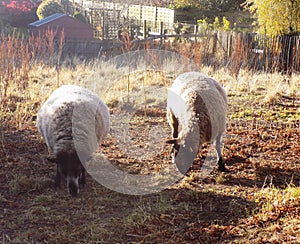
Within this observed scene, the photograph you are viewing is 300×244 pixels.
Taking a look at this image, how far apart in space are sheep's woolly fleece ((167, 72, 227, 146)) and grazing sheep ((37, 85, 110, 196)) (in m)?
1.12

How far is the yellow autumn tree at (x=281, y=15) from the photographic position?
→ 1530 centimetres

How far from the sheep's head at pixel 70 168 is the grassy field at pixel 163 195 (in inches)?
6.2

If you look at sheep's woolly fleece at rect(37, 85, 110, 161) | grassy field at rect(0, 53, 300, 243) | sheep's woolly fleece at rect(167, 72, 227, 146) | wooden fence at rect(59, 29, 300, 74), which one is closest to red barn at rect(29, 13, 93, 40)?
wooden fence at rect(59, 29, 300, 74)

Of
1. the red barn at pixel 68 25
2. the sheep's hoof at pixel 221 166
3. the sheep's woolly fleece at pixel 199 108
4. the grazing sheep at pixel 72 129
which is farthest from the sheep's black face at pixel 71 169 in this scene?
the red barn at pixel 68 25

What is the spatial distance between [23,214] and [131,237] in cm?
135

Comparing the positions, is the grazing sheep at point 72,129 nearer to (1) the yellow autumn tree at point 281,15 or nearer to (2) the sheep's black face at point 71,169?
(2) the sheep's black face at point 71,169

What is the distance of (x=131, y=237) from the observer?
4285 millimetres

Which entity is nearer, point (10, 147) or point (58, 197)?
point (58, 197)

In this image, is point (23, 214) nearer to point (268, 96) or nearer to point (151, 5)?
point (268, 96)

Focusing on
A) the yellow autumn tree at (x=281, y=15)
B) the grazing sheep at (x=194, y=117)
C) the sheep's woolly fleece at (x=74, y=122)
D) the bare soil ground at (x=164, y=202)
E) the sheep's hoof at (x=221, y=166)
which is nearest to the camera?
the bare soil ground at (x=164, y=202)

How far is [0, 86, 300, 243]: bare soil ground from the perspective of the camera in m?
4.29

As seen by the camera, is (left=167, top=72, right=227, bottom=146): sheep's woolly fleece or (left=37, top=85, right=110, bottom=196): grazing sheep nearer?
(left=37, top=85, right=110, bottom=196): grazing sheep

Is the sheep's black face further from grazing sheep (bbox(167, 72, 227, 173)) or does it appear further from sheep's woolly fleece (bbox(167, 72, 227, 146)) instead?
sheep's woolly fleece (bbox(167, 72, 227, 146))

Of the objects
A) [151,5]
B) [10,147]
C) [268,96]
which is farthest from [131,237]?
[151,5]
